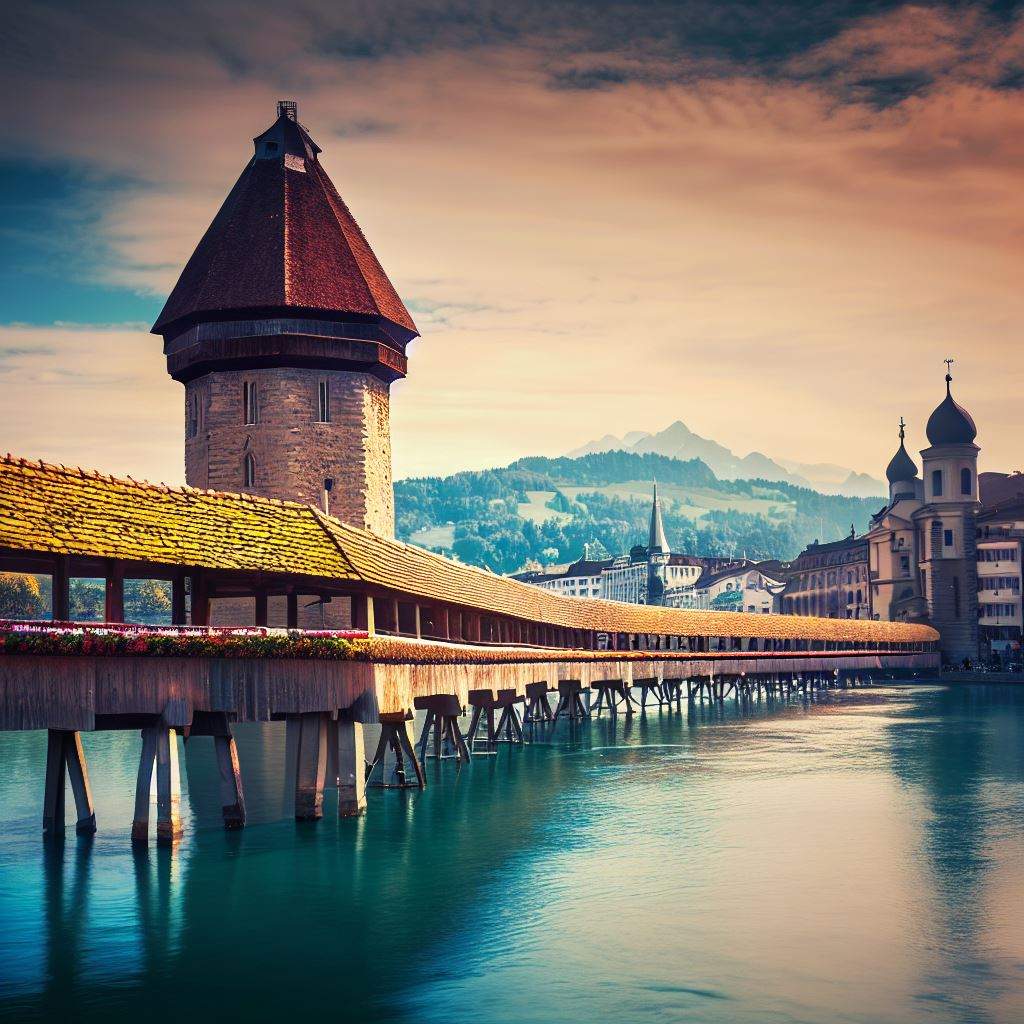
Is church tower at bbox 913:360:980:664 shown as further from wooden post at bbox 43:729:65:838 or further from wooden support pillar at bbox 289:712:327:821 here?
wooden post at bbox 43:729:65:838

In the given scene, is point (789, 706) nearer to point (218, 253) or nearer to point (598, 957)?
point (218, 253)

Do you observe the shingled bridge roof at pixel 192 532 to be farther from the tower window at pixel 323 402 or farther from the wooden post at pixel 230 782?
the tower window at pixel 323 402

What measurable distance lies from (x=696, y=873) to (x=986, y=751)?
2843cm

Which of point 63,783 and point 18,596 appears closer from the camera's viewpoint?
point 63,783

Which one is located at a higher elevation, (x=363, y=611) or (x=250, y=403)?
(x=250, y=403)

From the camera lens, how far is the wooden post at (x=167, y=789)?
25516 millimetres

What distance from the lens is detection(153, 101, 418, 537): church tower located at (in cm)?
5856

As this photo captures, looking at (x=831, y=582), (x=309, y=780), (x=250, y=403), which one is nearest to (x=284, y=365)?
(x=250, y=403)

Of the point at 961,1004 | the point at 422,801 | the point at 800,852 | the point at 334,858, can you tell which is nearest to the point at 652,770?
the point at 422,801

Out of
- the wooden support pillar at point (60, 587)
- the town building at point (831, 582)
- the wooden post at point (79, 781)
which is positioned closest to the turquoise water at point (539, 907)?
the wooden post at point (79, 781)

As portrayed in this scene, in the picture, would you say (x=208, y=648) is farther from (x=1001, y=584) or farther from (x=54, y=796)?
(x=1001, y=584)

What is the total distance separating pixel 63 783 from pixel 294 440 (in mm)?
30305

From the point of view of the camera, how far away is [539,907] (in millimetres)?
23734

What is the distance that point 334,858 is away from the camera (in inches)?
1056
